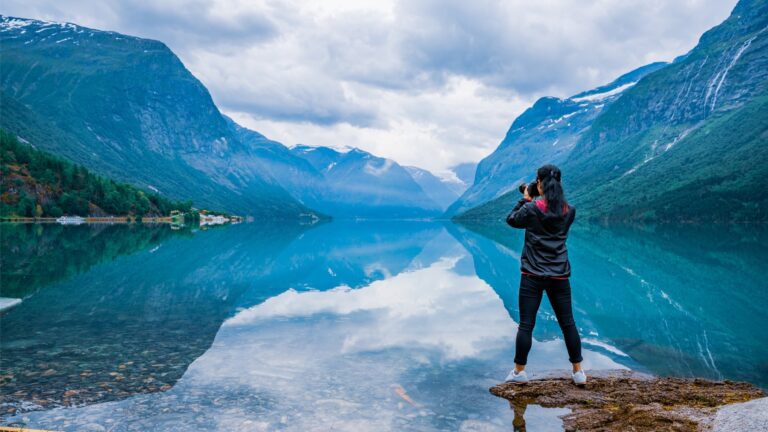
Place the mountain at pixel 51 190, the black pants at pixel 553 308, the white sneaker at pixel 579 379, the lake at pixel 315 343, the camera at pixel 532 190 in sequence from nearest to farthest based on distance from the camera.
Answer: the lake at pixel 315 343 < the black pants at pixel 553 308 < the white sneaker at pixel 579 379 < the camera at pixel 532 190 < the mountain at pixel 51 190

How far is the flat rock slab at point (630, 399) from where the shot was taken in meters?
8.45

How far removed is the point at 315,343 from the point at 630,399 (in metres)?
8.51

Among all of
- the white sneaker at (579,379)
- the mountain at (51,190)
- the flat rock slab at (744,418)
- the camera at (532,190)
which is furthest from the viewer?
the mountain at (51,190)

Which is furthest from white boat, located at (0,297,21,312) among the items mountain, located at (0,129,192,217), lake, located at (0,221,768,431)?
mountain, located at (0,129,192,217)

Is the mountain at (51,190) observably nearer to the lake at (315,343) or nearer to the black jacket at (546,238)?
the lake at (315,343)

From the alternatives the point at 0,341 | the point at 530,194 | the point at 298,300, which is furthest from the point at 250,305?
the point at 530,194

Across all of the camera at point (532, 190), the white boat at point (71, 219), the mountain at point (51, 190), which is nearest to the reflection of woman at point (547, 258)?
the camera at point (532, 190)

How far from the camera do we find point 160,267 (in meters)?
35.2

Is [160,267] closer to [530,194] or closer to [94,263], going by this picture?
[94,263]

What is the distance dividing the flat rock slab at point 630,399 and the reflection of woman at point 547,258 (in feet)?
1.89

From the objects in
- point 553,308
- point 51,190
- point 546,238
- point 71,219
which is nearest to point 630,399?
point 553,308

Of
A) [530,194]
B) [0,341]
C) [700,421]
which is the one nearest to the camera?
[700,421]

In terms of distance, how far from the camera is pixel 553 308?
1091cm

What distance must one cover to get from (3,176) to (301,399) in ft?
516
